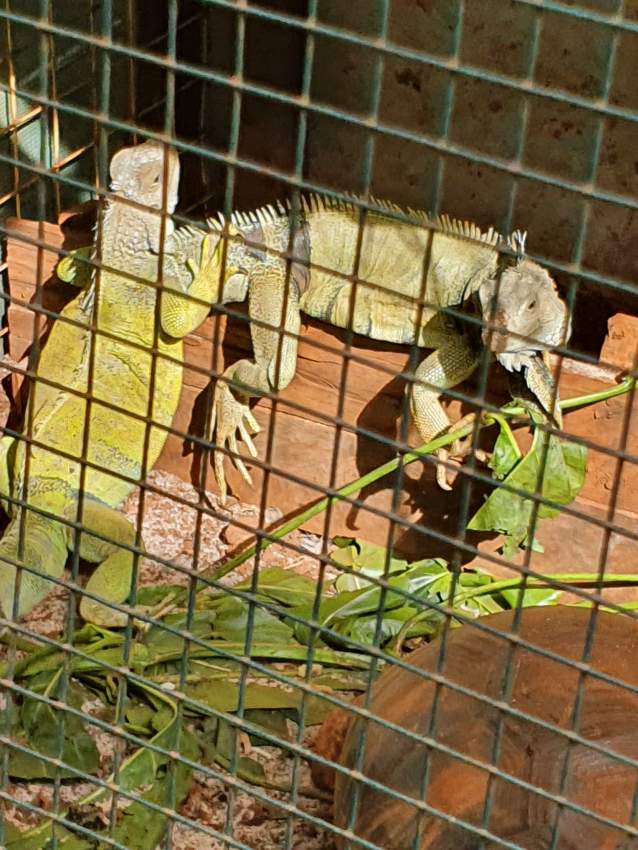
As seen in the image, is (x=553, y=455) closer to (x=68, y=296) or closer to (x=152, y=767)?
(x=152, y=767)

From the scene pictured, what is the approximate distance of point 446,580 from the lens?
10.9 feet

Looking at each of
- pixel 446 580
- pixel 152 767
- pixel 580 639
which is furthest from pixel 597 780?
pixel 446 580

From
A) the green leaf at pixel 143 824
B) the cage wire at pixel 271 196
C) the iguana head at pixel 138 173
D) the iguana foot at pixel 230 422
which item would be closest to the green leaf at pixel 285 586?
the cage wire at pixel 271 196

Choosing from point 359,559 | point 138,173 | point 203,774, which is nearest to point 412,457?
point 359,559

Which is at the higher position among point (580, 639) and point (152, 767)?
point (580, 639)

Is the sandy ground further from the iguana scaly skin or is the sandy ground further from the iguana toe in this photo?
the iguana toe

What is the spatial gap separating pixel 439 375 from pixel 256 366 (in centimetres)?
44

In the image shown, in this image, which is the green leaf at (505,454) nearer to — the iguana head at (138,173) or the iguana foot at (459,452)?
the iguana foot at (459,452)

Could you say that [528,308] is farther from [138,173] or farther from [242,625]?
[138,173]

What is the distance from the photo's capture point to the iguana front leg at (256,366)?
11.5 ft

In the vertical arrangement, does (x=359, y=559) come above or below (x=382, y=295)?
below

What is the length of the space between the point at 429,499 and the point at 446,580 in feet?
0.78

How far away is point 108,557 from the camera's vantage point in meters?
3.61

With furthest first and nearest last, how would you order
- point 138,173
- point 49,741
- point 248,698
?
point 138,173 → point 248,698 → point 49,741
